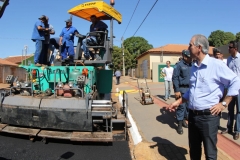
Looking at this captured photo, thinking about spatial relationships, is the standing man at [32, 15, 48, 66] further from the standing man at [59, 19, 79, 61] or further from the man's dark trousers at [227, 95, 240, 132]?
the man's dark trousers at [227, 95, 240, 132]

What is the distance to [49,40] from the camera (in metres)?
6.33

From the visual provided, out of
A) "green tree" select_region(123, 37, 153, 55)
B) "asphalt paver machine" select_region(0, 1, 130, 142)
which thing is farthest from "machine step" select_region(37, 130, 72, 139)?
"green tree" select_region(123, 37, 153, 55)

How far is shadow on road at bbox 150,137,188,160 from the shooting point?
381 cm

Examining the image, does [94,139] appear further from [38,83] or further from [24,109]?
[38,83]

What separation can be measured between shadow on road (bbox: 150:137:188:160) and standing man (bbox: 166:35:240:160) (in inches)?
48.7

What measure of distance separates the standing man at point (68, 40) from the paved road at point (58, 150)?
2450 mm

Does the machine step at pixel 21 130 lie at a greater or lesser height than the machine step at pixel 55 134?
greater

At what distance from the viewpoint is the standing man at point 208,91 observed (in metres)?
2.55

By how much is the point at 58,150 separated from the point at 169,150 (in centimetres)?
216

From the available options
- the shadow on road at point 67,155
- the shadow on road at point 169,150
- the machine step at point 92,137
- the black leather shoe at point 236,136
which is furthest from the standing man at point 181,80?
the shadow on road at point 67,155

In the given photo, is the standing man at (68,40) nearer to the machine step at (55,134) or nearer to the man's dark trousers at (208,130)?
the machine step at (55,134)

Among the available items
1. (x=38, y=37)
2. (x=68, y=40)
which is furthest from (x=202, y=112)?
(x=38, y=37)

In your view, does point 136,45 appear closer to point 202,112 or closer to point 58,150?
point 58,150

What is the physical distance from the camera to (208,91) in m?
2.63
